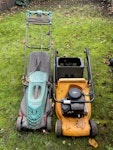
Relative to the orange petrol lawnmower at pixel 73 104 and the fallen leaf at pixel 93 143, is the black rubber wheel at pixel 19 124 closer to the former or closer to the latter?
the orange petrol lawnmower at pixel 73 104

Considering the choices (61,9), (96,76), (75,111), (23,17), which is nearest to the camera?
(75,111)

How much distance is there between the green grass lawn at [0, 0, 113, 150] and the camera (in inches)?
179

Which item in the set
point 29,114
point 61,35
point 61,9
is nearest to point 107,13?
point 61,9

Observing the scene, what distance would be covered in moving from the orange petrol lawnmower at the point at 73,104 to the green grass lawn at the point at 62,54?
9.0 inches

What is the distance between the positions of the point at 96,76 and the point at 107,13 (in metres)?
3.78

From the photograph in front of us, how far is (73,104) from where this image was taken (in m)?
4.33

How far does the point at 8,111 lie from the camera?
5.16 meters

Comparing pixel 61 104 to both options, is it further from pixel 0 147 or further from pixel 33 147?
pixel 0 147

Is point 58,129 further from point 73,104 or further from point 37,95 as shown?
point 37,95

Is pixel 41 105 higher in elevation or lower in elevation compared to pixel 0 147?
higher

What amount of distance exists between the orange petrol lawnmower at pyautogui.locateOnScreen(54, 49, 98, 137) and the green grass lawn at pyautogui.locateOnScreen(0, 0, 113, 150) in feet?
0.75

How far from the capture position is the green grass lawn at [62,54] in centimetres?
455

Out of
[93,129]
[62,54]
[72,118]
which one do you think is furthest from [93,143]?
[62,54]

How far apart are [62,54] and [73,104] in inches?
107
